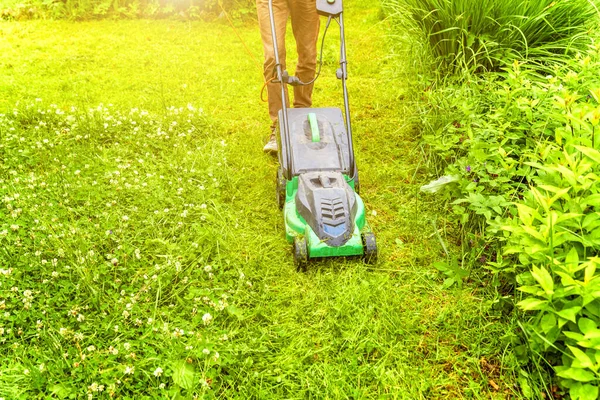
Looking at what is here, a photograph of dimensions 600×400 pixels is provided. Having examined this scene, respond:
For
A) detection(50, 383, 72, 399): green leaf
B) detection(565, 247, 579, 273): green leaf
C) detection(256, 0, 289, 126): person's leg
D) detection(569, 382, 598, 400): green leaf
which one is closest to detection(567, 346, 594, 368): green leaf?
detection(569, 382, 598, 400): green leaf

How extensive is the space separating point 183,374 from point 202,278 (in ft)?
2.07

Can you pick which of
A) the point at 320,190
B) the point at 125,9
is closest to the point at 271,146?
the point at 320,190

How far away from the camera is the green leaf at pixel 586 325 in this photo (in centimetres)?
175

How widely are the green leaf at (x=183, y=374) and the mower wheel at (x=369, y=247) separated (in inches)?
43.8

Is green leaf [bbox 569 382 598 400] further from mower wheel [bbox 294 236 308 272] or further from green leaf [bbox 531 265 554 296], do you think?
mower wheel [bbox 294 236 308 272]

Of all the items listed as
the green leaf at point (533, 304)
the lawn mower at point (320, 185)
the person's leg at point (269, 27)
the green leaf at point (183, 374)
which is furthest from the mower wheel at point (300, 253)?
the person's leg at point (269, 27)

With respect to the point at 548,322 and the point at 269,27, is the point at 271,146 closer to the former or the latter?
the point at 269,27

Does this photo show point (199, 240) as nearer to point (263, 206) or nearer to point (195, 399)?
point (263, 206)

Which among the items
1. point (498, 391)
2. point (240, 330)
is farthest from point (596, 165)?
point (240, 330)

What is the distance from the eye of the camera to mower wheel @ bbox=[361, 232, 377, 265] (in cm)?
270

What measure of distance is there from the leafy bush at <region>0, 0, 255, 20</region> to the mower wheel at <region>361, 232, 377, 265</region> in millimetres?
5083

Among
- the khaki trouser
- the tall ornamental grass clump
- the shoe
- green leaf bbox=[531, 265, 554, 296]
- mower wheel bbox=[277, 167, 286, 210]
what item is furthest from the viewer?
the shoe

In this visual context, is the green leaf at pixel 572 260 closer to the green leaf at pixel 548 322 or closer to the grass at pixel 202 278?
the green leaf at pixel 548 322

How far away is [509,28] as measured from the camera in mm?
3490
